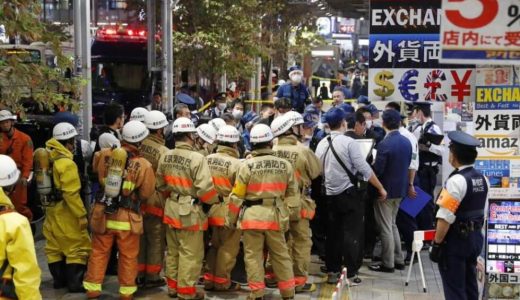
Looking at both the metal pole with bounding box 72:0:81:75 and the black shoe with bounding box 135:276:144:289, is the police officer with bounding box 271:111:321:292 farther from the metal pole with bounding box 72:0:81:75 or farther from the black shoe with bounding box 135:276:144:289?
the metal pole with bounding box 72:0:81:75

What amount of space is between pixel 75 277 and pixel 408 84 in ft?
13.9

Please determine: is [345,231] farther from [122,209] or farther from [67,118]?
[67,118]

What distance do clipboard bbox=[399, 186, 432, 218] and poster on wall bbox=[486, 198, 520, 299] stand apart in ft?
8.93

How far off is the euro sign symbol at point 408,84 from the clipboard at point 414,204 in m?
2.89

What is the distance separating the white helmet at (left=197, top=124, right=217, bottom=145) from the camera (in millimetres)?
9141

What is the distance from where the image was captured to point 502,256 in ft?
25.1

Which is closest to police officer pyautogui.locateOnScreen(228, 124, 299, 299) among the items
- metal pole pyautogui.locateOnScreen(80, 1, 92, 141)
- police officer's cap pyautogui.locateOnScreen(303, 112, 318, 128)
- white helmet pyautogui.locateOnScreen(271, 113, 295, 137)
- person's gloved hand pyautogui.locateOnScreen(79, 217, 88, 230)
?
white helmet pyautogui.locateOnScreen(271, 113, 295, 137)

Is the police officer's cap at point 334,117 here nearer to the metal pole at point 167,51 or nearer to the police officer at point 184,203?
the police officer at point 184,203

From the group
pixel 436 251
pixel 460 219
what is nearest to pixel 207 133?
pixel 436 251

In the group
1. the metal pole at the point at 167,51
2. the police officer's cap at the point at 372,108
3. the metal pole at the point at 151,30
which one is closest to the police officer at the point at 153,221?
the police officer's cap at the point at 372,108

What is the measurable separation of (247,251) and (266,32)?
70.7 ft

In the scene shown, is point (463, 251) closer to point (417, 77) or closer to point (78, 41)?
→ point (417, 77)

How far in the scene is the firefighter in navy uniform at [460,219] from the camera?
6.95 metres

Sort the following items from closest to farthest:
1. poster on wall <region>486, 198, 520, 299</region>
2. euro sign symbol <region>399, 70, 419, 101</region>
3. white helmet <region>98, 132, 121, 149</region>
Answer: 1. poster on wall <region>486, 198, 520, 299</region>
2. euro sign symbol <region>399, 70, 419, 101</region>
3. white helmet <region>98, 132, 121, 149</region>
